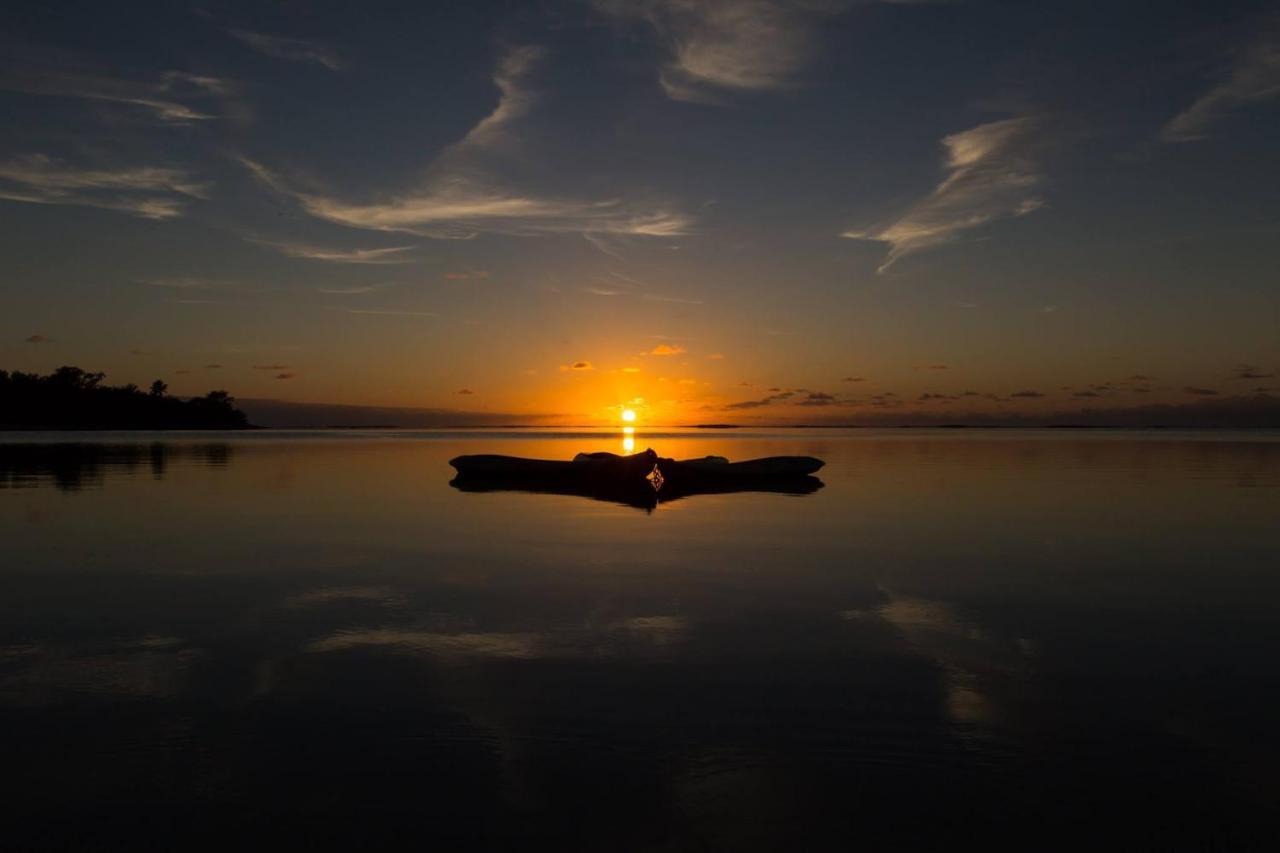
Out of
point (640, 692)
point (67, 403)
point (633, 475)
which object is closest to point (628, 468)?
point (633, 475)

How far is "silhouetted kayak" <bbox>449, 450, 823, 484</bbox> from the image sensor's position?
41.7 metres

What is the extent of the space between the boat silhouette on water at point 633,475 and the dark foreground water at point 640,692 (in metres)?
18.4

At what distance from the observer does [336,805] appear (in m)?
6.37

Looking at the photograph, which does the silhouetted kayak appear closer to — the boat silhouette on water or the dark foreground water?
the boat silhouette on water

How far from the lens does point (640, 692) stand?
30.0ft

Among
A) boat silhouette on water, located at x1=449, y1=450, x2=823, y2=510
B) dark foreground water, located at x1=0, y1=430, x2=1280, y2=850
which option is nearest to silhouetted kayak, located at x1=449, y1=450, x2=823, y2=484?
boat silhouette on water, located at x1=449, y1=450, x2=823, y2=510

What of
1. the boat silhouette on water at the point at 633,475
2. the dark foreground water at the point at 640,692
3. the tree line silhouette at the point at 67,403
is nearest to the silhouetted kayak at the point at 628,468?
the boat silhouette on water at the point at 633,475

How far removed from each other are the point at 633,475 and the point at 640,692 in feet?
107

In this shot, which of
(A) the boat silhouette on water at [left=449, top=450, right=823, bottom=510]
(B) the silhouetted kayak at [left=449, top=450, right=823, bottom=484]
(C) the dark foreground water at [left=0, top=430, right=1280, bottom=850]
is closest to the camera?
(C) the dark foreground water at [left=0, top=430, right=1280, bottom=850]

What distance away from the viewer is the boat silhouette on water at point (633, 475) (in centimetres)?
4022

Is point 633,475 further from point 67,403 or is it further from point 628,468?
point 67,403

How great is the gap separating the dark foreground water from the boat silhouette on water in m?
18.4

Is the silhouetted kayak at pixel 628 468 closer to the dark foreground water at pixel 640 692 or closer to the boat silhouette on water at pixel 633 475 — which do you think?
the boat silhouette on water at pixel 633 475

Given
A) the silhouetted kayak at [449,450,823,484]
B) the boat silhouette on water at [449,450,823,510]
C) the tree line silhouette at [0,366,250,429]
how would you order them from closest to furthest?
the boat silhouette on water at [449,450,823,510]
the silhouetted kayak at [449,450,823,484]
the tree line silhouette at [0,366,250,429]
